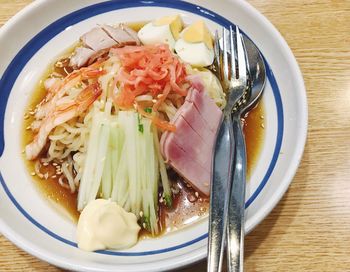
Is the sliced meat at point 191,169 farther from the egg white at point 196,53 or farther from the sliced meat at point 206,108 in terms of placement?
the egg white at point 196,53

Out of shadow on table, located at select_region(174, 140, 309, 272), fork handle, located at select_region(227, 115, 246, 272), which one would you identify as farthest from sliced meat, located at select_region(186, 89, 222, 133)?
shadow on table, located at select_region(174, 140, 309, 272)

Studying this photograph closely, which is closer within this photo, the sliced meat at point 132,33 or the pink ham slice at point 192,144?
the pink ham slice at point 192,144

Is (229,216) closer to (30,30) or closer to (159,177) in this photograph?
(159,177)

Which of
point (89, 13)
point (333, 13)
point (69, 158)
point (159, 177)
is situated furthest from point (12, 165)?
point (333, 13)

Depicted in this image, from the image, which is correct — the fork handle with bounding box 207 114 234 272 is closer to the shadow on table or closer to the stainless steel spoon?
the stainless steel spoon

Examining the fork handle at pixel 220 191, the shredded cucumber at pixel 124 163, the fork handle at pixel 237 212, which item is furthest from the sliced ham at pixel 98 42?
the fork handle at pixel 237 212

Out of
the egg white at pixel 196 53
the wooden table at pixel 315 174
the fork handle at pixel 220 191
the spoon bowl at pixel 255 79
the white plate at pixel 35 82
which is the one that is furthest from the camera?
the egg white at pixel 196 53
